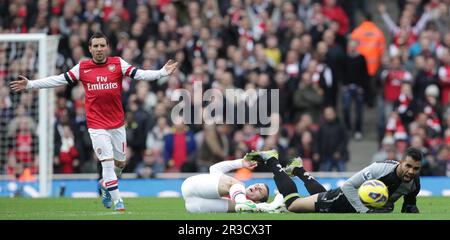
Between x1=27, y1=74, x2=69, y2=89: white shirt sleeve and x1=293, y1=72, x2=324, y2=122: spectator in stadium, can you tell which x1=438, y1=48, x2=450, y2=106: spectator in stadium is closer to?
x1=293, y1=72, x2=324, y2=122: spectator in stadium

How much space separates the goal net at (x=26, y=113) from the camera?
25.3 metres

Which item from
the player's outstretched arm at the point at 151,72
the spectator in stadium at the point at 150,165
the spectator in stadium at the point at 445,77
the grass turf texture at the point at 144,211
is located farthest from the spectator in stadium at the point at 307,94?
the player's outstretched arm at the point at 151,72

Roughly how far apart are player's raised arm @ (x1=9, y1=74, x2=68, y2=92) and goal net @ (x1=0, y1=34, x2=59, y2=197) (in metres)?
5.93

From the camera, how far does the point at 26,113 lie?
27.0 metres

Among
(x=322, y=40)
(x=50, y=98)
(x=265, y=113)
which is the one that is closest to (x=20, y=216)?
(x=50, y=98)

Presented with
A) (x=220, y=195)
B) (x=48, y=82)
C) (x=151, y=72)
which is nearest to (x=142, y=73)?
(x=151, y=72)

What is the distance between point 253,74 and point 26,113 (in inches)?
203

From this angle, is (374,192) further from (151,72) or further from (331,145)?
(331,145)

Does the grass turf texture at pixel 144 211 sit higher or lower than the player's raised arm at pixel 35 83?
lower

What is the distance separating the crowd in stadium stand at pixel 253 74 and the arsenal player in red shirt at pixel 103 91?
6794mm

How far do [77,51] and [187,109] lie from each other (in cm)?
291

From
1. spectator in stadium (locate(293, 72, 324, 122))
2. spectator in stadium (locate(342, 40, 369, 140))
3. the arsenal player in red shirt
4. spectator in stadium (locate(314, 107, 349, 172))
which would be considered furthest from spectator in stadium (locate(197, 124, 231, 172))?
the arsenal player in red shirt

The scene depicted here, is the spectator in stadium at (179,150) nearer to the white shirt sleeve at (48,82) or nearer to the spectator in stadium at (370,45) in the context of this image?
the spectator in stadium at (370,45)

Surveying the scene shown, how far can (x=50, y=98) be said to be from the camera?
26109 mm
